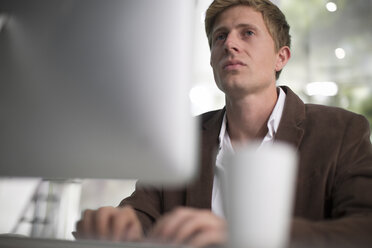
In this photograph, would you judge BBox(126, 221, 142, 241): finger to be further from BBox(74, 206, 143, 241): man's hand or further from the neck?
the neck

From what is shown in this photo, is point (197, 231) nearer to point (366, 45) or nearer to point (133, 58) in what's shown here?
point (133, 58)

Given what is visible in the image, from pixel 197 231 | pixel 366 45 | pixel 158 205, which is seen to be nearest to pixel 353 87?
pixel 366 45

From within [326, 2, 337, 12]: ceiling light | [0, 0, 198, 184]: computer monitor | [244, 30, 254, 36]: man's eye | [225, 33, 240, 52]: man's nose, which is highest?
[326, 2, 337, 12]: ceiling light

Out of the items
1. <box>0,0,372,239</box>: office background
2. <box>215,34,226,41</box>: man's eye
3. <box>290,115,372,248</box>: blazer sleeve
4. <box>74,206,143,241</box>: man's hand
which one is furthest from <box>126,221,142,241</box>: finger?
Answer: <box>0,0,372,239</box>: office background

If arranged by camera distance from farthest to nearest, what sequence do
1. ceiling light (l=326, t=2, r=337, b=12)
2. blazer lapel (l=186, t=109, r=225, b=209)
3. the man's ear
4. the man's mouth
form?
ceiling light (l=326, t=2, r=337, b=12)
the man's ear
the man's mouth
blazer lapel (l=186, t=109, r=225, b=209)

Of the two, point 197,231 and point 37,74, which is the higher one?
point 37,74

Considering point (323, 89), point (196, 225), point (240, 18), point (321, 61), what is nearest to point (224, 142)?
point (240, 18)

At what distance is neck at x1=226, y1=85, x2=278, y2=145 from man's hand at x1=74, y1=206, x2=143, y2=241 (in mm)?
689

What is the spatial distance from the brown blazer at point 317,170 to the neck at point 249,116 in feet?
0.24

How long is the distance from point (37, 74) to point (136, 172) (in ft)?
0.61

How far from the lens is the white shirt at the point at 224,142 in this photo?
42.3 inches

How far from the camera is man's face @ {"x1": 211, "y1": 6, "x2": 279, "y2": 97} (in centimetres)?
118

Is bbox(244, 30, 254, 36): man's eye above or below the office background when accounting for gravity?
below

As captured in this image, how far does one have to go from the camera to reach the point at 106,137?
0.43 metres
